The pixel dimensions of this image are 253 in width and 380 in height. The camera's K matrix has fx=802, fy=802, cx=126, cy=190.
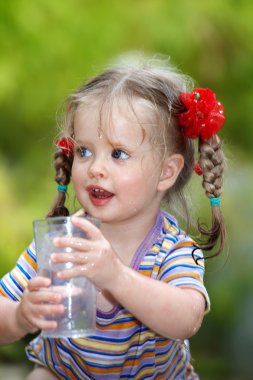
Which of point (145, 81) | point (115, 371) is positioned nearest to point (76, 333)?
point (115, 371)

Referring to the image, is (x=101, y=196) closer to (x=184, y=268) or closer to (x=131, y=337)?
(x=184, y=268)

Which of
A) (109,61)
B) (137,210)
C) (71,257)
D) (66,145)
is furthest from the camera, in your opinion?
(109,61)

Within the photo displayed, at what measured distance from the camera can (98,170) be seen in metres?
2.11

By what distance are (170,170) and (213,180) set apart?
0.44 feet

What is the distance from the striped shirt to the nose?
29 cm

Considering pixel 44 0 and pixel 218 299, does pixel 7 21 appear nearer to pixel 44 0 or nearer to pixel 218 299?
pixel 44 0

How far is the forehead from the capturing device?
2145 mm

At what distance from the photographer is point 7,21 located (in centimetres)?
440

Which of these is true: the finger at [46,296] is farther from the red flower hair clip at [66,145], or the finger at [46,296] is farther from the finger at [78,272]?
the red flower hair clip at [66,145]

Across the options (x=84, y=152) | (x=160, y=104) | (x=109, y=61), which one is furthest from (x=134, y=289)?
(x=109, y=61)

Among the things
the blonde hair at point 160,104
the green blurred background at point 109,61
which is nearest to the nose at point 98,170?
the blonde hair at point 160,104

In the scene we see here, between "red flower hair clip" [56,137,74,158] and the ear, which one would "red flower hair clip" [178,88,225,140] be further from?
"red flower hair clip" [56,137,74,158]

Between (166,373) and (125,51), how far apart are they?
2.53 metres

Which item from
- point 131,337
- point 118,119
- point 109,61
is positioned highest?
point 109,61
